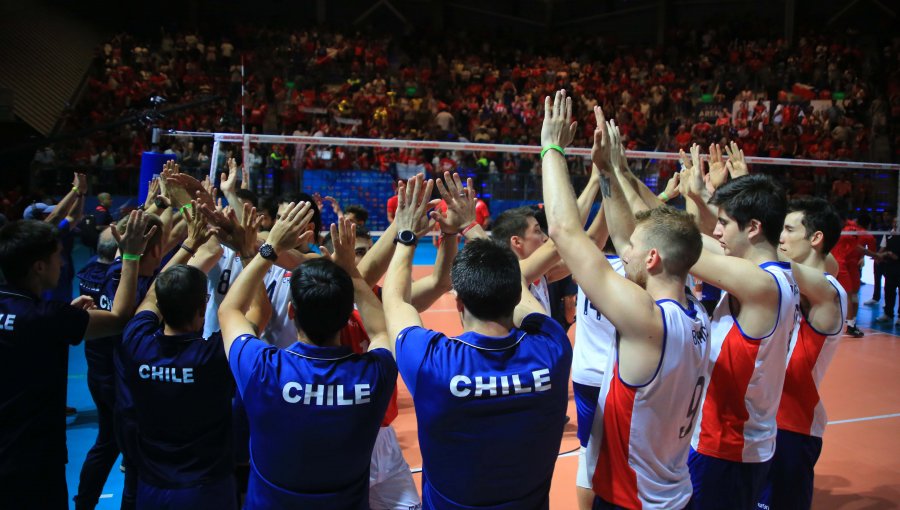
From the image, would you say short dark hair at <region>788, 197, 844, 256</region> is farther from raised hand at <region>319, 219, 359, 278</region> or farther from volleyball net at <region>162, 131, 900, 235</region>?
volleyball net at <region>162, 131, 900, 235</region>

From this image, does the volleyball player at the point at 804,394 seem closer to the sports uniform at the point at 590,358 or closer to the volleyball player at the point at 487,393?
the sports uniform at the point at 590,358

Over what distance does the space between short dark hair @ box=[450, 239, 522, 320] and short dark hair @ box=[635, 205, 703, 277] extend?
1.94 feet

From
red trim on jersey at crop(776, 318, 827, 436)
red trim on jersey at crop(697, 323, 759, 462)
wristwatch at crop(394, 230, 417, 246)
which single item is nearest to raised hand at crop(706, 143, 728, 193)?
red trim on jersey at crop(776, 318, 827, 436)

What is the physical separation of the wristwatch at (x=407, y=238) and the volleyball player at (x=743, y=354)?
51.4 inches

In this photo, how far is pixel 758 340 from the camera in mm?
2998

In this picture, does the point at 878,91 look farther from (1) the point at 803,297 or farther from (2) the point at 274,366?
(2) the point at 274,366

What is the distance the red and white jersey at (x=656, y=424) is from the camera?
246cm

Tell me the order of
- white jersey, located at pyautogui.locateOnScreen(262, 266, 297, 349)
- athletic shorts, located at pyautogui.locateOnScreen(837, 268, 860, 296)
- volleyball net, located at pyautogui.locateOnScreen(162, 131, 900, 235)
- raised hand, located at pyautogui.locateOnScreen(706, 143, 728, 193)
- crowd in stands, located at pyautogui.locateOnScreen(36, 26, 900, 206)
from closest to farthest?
white jersey, located at pyautogui.locateOnScreen(262, 266, 297, 349) < raised hand, located at pyautogui.locateOnScreen(706, 143, 728, 193) < athletic shorts, located at pyautogui.locateOnScreen(837, 268, 860, 296) < volleyball net, located at pyautogui.locateOnScreen(162, 131, 900, 235) < crowd in stands, located at pyautogui.locateOnScreen(36, 26, 900, 206)

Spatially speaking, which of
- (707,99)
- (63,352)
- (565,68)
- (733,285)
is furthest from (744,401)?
(565,68)

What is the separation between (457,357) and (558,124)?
3.69 ft

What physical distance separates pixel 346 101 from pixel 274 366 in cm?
2168

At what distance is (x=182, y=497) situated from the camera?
304 centimetres

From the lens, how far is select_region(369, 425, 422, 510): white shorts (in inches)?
129

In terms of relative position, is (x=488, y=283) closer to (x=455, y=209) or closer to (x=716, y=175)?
(x=455, y=209)
